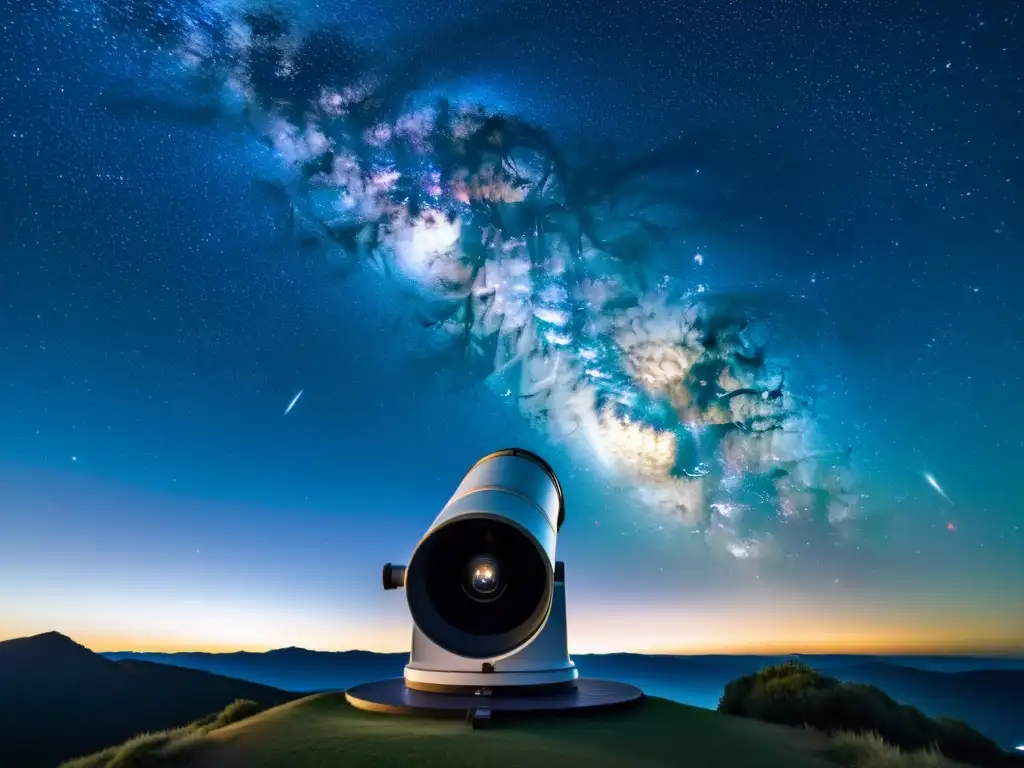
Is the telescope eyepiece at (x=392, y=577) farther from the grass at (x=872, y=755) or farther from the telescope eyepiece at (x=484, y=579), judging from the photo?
the grass at (x=872, y=755)

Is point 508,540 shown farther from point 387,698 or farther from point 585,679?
point 585,679

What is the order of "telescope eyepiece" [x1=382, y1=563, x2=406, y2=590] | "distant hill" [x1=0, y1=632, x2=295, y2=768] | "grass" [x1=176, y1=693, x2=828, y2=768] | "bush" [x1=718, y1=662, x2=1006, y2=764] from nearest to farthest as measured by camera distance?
1. "grass" [x1=176, y1=693, x2=828, y2=768]
2. "telescope eyepiece" [x1=382, y1=563, x2=406, y2=590]
3. "bush" [x1=718, y1=662, x2=1006, y2=764]
4. "distant hill" [x1=0, y1=632, x2=295, y2=768]

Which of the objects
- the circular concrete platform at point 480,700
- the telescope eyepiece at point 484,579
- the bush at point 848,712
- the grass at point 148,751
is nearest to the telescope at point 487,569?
the telescope eyepiece at point 484,579

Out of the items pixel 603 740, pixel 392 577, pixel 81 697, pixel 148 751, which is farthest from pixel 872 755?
pixel 81 697

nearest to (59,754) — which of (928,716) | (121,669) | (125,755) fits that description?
(121,669)

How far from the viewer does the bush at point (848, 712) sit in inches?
351

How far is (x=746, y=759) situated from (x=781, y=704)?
3.31 m

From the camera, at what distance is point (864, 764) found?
20.7 feet

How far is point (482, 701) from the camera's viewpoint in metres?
8.08

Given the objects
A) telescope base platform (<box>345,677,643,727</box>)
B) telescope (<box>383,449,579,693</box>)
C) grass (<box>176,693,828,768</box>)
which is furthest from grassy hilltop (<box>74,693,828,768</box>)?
telescope (<box>383,449,579,693</box>)

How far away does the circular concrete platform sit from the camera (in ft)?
25.3

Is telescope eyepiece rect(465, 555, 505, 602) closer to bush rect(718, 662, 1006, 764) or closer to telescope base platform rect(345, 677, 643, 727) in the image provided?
telescope base platform rect(345, 677, 643, 727)

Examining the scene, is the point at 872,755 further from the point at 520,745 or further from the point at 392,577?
the point at 392,577

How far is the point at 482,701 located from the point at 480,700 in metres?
0.09
